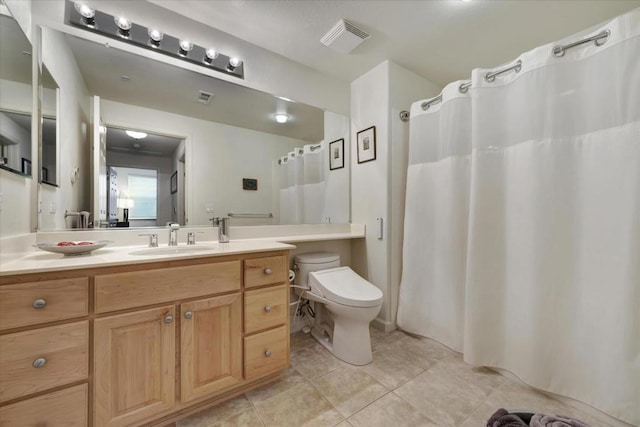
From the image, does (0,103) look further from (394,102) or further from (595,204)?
(595,204)

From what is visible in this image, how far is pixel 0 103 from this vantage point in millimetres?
969

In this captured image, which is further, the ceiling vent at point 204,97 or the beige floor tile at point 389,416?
the ceiling vent at point 204,97

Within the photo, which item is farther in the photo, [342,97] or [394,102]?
[342,97]

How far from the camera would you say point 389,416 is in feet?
3.98

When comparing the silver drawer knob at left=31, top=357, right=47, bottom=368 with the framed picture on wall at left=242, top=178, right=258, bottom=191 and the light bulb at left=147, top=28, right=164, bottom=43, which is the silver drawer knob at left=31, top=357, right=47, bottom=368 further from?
the light bulb at left=147, top=28, right=164, bottom=43

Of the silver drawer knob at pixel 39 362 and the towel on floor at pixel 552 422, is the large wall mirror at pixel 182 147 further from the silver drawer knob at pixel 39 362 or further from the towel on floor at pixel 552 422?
the towel on floor at pixel 552 422

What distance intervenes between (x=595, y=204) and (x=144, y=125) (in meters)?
2.50

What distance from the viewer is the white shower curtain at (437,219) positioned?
5.56ft

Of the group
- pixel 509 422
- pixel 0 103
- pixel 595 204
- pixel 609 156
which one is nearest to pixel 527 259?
pixel 595 204

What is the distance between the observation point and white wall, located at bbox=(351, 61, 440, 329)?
2037mm

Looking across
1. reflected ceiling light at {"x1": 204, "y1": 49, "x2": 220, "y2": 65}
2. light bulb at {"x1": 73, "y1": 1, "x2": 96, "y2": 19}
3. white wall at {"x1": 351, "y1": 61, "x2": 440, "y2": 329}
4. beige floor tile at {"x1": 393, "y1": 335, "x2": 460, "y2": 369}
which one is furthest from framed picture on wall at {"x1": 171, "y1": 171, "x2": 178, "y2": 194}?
beige floor tile at {"x1": 393, "y1": 335, "x2": 460, "y2": 369}

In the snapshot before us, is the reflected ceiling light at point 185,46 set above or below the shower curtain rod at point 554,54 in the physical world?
above

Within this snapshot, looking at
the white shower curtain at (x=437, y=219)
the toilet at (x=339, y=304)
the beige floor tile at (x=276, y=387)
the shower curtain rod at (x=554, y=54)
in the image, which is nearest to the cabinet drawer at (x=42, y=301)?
the beige floor tile at (x=276, y=387)

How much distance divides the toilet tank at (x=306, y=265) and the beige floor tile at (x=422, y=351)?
79 cm
